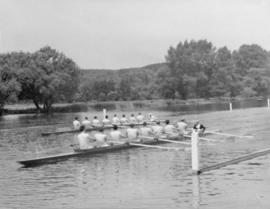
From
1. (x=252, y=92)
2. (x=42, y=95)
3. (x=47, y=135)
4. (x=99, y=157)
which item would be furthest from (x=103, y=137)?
(x=252, y=92)

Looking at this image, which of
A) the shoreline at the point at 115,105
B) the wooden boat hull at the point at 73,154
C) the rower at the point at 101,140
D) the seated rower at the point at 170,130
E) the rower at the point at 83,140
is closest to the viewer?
the wooden boat hull at the point at 73,154

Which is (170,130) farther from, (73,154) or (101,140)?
(73,154)

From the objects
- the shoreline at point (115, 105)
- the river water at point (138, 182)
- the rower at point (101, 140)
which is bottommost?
the river water at point (138, 182)

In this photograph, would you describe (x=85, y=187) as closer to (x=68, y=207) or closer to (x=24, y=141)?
(x=68, y=207)

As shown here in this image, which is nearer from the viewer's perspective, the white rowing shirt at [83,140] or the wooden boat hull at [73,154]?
the wooden boat hull at [73,154]

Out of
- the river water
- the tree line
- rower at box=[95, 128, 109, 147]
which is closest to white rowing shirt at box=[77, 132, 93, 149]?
the river water

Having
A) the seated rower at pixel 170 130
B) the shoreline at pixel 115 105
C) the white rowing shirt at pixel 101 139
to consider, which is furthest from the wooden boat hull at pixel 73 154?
the shoreline at pixel 115 105

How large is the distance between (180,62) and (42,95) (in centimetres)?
6242

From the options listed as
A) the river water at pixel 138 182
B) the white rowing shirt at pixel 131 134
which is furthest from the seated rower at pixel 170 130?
the river water at pixel 138 182

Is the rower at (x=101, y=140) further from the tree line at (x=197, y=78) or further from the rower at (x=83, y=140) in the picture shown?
the tree line at (x=197, y=78)

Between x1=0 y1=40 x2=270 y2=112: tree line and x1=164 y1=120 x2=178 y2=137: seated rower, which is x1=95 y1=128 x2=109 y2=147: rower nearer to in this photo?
x1=164 y1=120 x2=178 y2=137: seated rower

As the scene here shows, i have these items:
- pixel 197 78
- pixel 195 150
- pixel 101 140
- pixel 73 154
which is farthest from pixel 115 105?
pixel 195 150

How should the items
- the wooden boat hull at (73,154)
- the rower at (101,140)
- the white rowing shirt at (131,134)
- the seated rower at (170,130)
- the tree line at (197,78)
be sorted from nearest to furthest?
the wooden boat hull at (73,154), the rower at (101,140), the white rowing shirt at (131,134), the seated rower at (170,130), the tree line at (197,78)

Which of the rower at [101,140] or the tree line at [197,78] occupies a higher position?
the tree line at [197,78]
